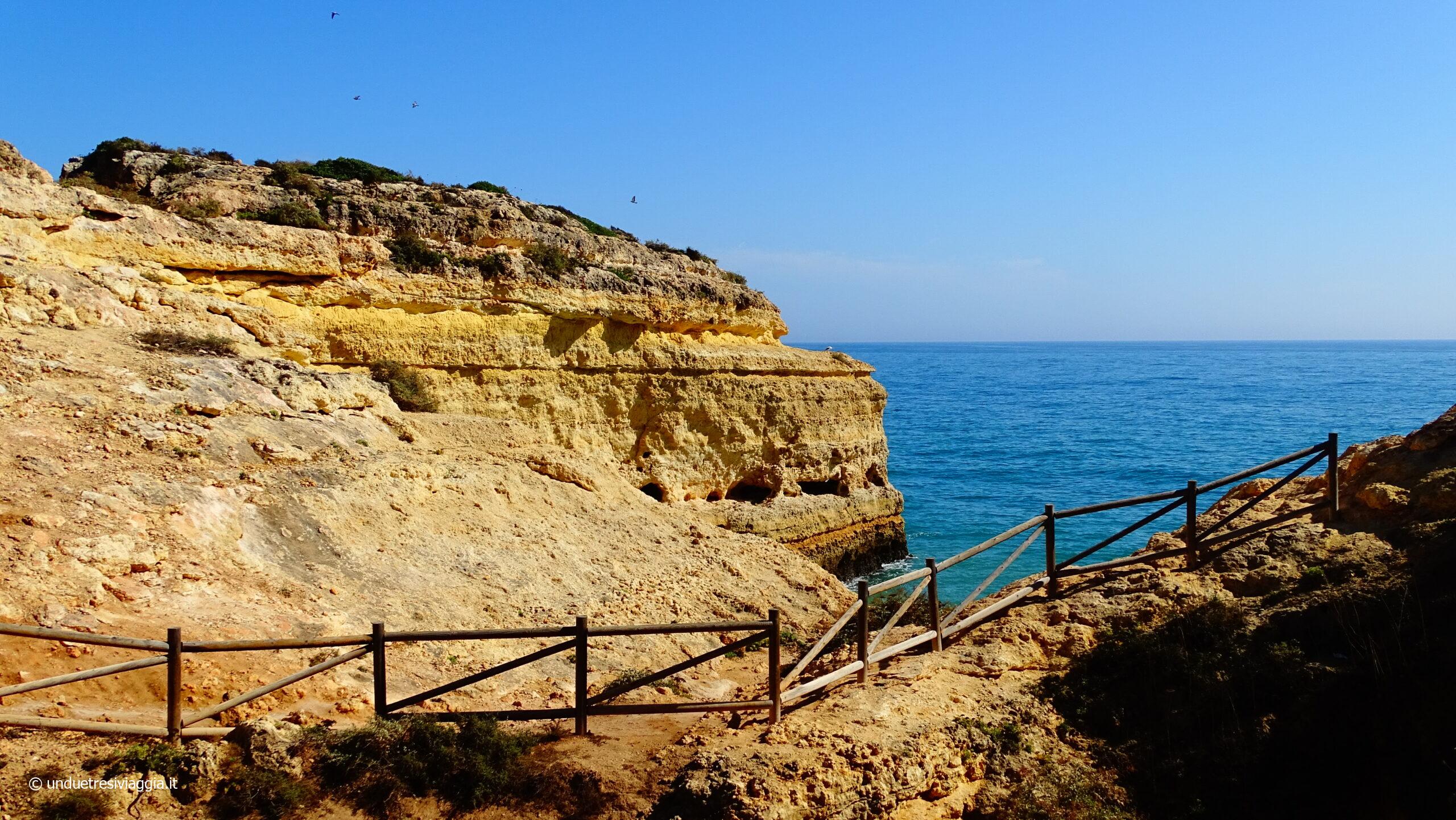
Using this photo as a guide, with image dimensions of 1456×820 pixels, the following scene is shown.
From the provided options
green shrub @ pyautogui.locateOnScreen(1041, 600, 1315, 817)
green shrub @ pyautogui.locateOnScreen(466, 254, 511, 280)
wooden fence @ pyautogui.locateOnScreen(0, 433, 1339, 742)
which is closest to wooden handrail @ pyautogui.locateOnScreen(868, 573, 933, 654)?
wooden fence @ pyautogui.locateOnScreen(0, 433, 1339, 742)

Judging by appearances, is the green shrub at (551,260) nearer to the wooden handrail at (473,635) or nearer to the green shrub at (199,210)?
the green shrub at (199,210)

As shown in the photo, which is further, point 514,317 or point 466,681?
point 514,317

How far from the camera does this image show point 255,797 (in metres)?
6.02

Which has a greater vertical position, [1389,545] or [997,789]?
[1389,545]

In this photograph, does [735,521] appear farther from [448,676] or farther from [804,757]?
[804,757]

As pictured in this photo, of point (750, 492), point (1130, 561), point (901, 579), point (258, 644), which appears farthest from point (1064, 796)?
point (750, 492)

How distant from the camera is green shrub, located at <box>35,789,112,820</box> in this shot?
5375 mm

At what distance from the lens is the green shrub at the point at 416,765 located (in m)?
6.40

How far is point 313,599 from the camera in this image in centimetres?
948

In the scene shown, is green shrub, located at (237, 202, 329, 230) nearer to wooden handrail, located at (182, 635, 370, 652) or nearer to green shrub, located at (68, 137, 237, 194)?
green shrub, located at (68, 137, 237, 194)

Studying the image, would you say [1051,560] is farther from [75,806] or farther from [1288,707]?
[75,806]

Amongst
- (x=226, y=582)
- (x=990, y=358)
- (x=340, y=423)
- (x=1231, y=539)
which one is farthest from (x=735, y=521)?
(x=990, y=358)

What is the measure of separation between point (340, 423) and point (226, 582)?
5.11 m

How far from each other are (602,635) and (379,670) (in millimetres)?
2223
